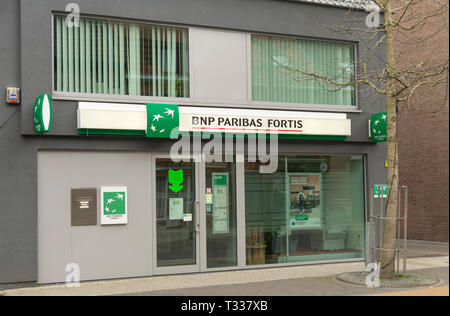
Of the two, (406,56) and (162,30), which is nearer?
(162,30)

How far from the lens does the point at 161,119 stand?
10.2 meters

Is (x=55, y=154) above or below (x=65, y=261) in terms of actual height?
above

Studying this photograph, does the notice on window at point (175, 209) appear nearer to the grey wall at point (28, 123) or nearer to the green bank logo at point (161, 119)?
the grey wall at point (28, 123)

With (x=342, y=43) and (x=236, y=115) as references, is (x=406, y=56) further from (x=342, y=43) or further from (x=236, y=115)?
(x=236, y=115)

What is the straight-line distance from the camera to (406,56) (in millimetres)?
12508

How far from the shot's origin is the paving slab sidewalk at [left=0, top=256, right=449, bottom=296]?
30.0 ft

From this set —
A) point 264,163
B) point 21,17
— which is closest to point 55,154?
point 21,17

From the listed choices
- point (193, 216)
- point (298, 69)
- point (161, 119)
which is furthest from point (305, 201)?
point (161, 119)

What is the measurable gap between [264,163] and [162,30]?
3.58 m

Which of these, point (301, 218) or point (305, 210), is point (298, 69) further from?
point (301, 218)

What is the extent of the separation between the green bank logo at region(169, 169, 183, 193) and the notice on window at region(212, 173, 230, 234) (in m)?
0.73

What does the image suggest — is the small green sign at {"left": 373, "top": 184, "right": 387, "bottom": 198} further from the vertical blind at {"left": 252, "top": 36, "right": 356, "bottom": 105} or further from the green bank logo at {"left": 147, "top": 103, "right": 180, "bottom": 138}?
the green bank logo at {"left": 147, "top": 103, "right": 180, "bottom": 138}

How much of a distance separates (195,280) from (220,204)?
181cm

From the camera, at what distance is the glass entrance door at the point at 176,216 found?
1073 cm
